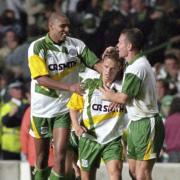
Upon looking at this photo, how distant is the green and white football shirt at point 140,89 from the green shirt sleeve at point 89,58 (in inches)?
37.3

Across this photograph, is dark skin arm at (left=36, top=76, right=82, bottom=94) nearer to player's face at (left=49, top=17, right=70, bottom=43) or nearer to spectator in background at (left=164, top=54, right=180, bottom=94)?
player's face at (left=49, top=17, right=70, bottom=43)

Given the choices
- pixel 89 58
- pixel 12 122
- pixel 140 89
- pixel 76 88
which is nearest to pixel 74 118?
pixel 76 88

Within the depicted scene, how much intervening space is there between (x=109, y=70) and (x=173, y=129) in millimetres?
3223

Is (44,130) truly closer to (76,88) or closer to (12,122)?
(76,88)

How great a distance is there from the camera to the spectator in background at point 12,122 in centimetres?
1622

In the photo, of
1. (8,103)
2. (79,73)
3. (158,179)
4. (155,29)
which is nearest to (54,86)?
(79,73)

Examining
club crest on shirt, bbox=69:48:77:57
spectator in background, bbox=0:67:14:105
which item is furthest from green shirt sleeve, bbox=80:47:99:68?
spectator in background, bbox=0:67:14:105

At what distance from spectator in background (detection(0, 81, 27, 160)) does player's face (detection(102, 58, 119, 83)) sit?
15.1 feet

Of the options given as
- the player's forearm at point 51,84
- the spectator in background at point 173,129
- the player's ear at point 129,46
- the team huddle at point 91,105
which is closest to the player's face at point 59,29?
the team huddle at point 91,105

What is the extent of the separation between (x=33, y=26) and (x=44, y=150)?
767 cm

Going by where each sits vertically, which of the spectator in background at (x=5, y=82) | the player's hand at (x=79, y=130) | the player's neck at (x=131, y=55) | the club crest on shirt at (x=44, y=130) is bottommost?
the spectator in background at (x=5, y=82)

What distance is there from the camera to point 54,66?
1202cm

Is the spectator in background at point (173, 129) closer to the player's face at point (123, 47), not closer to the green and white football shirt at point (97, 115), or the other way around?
the green and white football shirt at point (97, 115)

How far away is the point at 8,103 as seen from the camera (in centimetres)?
1645
